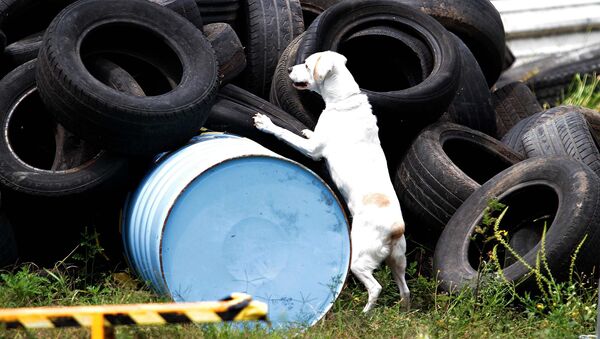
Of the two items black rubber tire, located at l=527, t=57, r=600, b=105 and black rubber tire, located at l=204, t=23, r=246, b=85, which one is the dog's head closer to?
black rubber tire, located at l=204, t=23, r=246, b=85

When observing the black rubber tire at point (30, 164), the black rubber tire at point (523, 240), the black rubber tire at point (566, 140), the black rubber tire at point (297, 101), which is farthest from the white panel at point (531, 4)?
the black rubber tire at point (30, 164)

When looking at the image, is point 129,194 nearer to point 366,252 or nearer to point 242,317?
point 366,252

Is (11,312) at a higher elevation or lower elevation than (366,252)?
higher

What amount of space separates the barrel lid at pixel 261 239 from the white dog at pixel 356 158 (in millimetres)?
274

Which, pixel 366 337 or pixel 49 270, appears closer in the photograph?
pixel 366 337

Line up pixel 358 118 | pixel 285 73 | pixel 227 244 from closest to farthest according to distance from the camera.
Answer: pixel 227 244 < pixel 358 118 < pixel 285 73

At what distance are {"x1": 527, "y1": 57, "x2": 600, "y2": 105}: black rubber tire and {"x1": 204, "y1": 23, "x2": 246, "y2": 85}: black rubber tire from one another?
4.46m

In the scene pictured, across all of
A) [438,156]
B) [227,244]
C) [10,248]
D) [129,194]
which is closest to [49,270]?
[10,248]

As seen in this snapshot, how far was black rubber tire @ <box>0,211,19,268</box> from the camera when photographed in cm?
617

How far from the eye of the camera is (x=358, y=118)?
6.73 meters

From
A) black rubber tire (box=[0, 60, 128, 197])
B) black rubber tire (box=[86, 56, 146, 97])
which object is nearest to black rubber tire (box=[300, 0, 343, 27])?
black rubber tire (box=[86, 56, 146, 97])

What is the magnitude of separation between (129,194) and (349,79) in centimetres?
172

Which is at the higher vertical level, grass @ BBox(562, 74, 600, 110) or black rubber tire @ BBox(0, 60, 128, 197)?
black rubber tire @ BBox(0, 60, 128, 197)

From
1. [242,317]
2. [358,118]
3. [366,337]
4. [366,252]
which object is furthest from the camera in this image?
[358,118]
